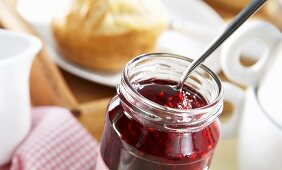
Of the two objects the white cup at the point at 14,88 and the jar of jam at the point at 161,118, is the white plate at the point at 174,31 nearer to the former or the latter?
the white cup at the point at 14,88

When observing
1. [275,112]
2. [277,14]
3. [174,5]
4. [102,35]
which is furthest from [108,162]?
[277,14]

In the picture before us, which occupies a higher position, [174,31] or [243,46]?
[243,46]

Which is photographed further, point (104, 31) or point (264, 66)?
point (104, 31)

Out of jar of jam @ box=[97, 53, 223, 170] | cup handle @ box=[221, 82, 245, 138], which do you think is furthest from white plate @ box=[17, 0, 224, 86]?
jar of jam @ box=[97, 53, 223, 170]

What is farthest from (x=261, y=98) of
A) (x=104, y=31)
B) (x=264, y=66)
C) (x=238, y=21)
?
(x=104, y=31)

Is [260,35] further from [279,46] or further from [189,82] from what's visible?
[189,82]

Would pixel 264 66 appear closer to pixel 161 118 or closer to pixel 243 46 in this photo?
pixel 243 46

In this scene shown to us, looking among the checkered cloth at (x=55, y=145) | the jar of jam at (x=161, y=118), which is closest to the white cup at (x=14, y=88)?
the checkered cloth at (x=55, y=145)

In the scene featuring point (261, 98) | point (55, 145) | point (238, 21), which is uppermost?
point (238, 21)
